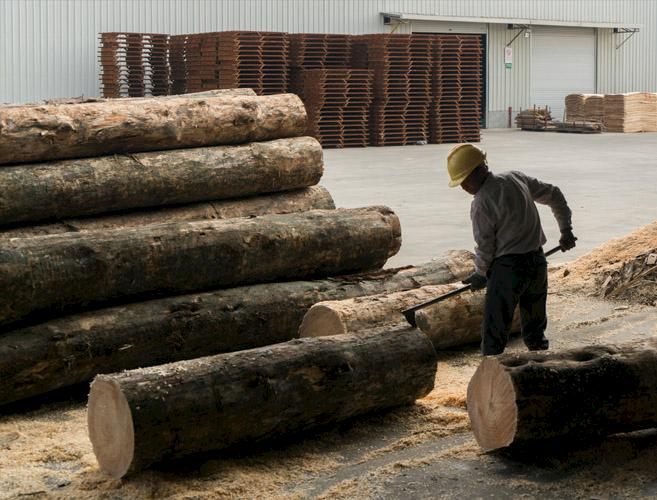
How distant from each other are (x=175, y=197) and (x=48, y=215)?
3.78 feet

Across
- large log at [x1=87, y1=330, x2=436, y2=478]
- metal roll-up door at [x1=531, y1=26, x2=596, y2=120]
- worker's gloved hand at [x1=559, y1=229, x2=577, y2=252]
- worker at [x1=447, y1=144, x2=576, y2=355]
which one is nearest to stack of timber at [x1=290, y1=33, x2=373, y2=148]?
→ metal roll-up door at [x1=531, y1=26, x2=596, y2=120]

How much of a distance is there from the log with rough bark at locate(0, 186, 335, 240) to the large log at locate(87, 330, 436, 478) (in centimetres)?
304

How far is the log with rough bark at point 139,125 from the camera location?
8.55m

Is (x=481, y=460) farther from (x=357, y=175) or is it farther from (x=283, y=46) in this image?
(x=283, y=46)

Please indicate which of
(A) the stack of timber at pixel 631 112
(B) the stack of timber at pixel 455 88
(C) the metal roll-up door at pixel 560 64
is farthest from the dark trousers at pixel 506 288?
(C) the metal roll-up door at pixel 560 64

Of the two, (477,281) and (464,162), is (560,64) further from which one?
(464,162)

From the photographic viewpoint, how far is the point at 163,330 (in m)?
7.51

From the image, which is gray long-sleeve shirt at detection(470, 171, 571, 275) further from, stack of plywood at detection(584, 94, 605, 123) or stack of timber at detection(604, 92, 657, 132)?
stack of plywood at detection(584, 94, 605, 123)

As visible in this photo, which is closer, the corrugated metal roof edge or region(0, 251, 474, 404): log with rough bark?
region(0, 251, 474, 404): log with rough bark

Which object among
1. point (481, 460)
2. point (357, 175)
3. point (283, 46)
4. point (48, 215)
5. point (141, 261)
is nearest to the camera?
point (481, 460)

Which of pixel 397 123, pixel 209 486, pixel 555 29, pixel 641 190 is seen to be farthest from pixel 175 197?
pixel 555 29

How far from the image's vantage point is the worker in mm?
6574

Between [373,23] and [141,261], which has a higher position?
[373,23]

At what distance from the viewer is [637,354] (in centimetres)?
594
